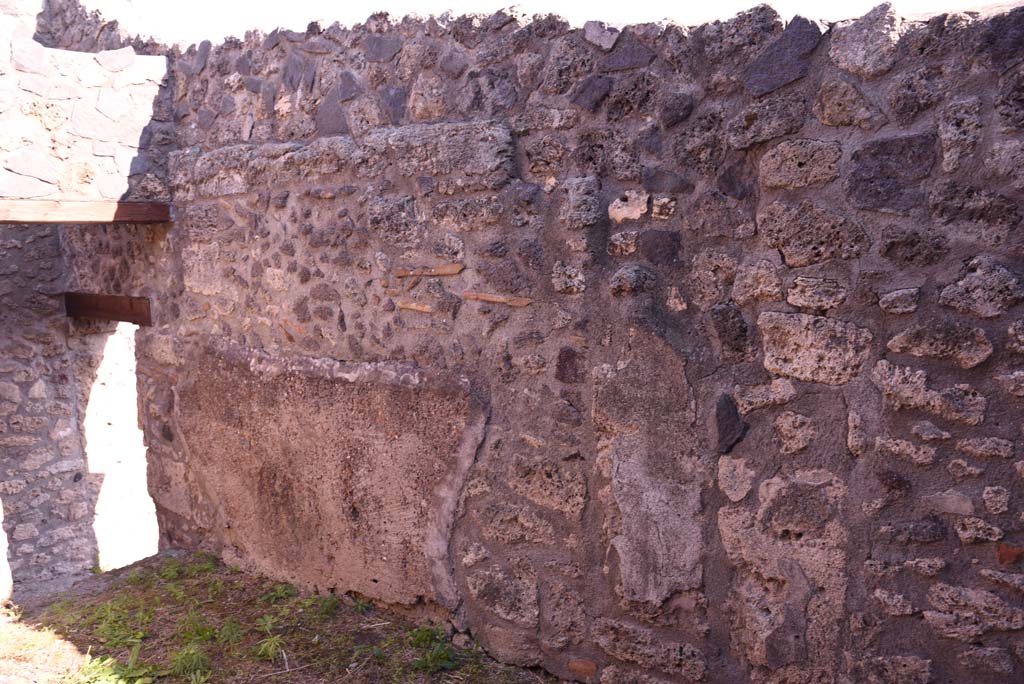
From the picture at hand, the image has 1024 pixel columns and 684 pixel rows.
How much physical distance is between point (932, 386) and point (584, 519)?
1126 mm

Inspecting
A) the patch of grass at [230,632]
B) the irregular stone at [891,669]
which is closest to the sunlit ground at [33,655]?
the patch of grass at [230,632]

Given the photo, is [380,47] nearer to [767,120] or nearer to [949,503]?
[767,120]

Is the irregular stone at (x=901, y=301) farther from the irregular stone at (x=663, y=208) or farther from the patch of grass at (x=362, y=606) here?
the patch of grass at (x=362, y=606)

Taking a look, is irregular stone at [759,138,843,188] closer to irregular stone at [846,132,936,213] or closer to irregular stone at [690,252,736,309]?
irregular stone at [846,132,936,213]

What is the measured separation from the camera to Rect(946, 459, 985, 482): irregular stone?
2086mm

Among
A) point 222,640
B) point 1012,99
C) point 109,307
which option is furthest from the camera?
point 109,307

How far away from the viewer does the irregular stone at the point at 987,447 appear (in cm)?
204

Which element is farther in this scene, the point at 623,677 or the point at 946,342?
the point at 623,677

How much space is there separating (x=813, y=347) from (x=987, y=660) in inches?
32.7

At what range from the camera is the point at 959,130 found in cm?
207

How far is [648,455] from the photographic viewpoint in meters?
2.63

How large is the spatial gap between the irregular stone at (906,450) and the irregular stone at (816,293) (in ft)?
1.18

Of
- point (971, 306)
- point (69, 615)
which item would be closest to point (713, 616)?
point (971, 306)

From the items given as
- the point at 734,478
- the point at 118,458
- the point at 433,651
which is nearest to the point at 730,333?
the point at 734,478
